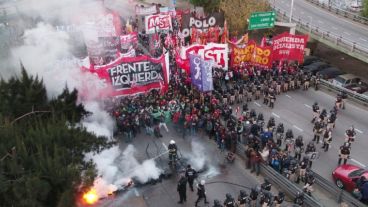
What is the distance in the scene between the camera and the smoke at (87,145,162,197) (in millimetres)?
15328

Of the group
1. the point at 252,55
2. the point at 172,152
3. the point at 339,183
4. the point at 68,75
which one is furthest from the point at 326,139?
the point at 68,75

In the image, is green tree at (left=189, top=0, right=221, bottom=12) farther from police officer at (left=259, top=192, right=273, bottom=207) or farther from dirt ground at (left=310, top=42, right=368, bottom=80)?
police officer at (left=259, top=192, right=273, bottom=207)

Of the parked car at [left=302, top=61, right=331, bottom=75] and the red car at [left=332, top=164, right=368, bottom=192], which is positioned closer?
the red car at [left=332, top=164, right=368, bottom=192]

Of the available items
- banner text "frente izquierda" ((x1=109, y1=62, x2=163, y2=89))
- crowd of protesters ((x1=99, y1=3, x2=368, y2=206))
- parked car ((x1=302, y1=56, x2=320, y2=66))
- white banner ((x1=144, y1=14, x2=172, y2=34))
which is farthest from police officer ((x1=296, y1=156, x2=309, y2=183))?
parked car ((x1=302, y1=56, x2=320, y2=66))

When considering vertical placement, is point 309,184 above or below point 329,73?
above

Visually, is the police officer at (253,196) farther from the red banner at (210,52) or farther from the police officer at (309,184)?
the red banner at (210,52)

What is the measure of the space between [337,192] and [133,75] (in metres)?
9.87

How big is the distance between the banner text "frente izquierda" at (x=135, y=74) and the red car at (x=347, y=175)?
8.72 metres

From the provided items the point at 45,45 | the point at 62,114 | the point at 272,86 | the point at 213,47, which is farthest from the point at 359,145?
the point at 45,45

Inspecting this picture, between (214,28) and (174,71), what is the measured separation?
4.01m

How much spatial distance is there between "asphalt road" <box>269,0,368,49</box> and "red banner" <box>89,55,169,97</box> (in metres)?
16.9

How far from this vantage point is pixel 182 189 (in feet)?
49.7

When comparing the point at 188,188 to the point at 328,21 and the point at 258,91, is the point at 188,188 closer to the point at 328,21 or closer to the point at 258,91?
the point at 258,91

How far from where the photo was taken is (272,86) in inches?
904
